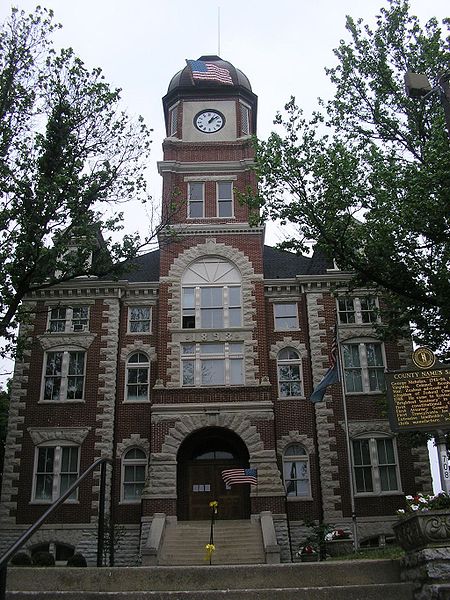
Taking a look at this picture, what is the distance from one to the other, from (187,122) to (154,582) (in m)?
25.1

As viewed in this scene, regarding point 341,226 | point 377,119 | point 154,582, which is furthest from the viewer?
point 377,119

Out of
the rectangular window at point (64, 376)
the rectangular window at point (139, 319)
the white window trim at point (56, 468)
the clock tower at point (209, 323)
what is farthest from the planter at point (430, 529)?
the rectangular window at point (139, 319)

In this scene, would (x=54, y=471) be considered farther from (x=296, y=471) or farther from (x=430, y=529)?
(x=430, y=529)

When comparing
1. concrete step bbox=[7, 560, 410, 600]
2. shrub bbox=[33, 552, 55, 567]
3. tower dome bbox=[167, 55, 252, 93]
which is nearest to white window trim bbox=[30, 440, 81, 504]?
shrub bbox=[33, 552, 55, 567]

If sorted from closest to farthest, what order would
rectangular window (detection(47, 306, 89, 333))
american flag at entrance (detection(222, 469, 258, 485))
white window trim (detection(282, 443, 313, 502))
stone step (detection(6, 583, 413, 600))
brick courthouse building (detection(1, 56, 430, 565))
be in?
1. stone step (detection(6, 583, 413, 600))
2. american flag at entrance (detection(222, 469, 258, 485))
3. brick courthouse building (detection(1, 56, 430, 565))
4. white window trim (detection(282, 443, 313, 502))
5. rectangular window (detection(47, 306, 89, 333))

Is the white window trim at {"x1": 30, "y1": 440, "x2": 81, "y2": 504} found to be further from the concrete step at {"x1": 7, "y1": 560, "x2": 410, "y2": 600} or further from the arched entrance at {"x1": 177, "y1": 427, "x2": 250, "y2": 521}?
the concrete step at {"x1": 7, "y1": 560, "x2": 410, "y2": 600}

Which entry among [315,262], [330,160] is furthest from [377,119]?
[315,262]

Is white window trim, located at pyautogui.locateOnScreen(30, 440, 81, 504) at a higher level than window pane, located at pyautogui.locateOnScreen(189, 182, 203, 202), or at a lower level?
lower

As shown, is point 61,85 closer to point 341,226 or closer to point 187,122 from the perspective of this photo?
point 341,226

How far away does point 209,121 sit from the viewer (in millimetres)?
30875

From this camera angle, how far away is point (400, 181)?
54.3 feet

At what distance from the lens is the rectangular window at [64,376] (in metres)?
26.4

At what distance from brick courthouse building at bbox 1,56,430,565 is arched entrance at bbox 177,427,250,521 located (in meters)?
0.06

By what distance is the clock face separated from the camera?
3064cm
